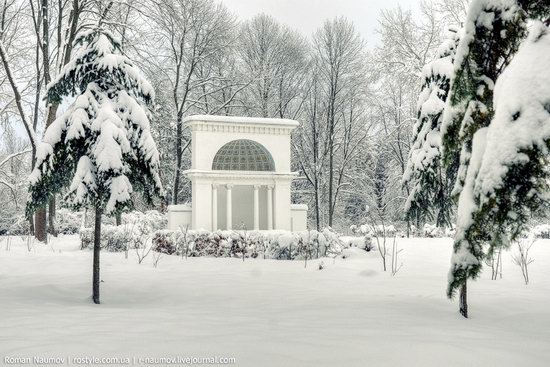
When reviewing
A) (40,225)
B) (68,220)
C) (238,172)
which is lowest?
(40,225)

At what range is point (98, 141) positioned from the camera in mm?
7629

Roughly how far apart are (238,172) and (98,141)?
47.2 feet

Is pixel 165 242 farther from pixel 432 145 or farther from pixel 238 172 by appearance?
pixel 432 145

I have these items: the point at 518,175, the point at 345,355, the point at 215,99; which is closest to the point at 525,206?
the point at 518,175

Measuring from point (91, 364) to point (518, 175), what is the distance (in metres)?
3.44

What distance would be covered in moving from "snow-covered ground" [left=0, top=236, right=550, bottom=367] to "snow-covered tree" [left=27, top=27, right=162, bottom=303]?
151 cm

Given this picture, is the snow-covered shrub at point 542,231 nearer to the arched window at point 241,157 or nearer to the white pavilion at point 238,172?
the white pavilion at point 238,172

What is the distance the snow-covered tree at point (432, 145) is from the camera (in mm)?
8617

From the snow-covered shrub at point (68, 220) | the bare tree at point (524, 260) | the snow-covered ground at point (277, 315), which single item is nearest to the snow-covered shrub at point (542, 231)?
the bare tree at point (524, 260)

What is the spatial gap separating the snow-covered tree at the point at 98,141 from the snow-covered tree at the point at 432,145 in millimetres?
4784

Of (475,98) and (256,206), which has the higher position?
(475,98)

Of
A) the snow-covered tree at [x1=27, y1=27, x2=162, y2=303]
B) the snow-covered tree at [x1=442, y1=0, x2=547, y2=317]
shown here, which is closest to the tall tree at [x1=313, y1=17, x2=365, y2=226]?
the snow-covered tree at [x1=27, y1=27, x2=162, y2=303]

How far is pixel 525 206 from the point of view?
340 cm

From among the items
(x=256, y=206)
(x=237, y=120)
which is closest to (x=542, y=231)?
(x=256, y=206)
